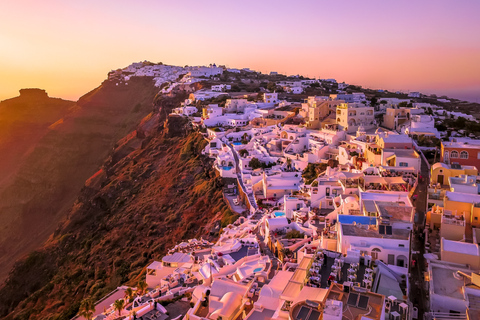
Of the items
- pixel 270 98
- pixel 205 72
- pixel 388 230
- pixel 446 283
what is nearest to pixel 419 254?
pixel 388 230

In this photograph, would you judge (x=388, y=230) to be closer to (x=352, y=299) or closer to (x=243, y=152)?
(x=352, y=299)

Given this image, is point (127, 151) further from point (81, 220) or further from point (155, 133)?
point (81, 220)

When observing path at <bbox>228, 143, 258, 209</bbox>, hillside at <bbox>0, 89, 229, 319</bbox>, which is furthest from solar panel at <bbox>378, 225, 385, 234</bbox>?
hillside at <bbox>0, 89, 229, 319</bbox>

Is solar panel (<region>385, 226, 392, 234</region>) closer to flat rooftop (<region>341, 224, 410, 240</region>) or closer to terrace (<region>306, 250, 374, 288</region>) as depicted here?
flat rooftop (<region>341, 224, 410, 240</region>)

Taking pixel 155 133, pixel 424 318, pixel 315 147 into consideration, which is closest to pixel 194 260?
pixel 424 318

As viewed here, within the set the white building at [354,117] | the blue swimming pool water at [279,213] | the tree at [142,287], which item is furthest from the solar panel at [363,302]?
the white building at [354,117]

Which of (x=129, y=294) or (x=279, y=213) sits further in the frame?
(x=279, y=213)

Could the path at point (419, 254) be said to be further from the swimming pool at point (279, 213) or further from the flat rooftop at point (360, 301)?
the swimming pool at point (279, 213)
